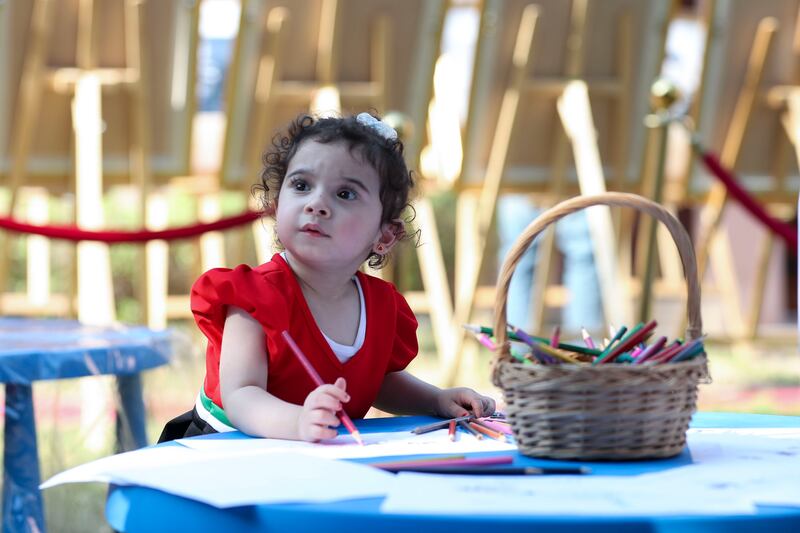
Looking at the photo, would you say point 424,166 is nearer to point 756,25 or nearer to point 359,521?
point 756,25

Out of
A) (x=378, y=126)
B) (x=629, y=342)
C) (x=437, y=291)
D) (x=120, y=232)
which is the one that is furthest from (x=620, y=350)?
(x=437, y=291)

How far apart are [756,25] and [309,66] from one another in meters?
1.82

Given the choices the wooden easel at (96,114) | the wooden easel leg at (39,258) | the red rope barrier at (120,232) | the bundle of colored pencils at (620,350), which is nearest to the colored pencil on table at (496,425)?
the bundle of colored pencils at (620,350)

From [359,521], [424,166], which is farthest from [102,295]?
[359,521]

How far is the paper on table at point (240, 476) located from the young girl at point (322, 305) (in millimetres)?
181

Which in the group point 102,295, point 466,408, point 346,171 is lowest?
point 102,295

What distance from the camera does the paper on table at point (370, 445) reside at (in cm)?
106

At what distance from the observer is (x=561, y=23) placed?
4.62 metres

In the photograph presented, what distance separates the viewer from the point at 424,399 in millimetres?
1469

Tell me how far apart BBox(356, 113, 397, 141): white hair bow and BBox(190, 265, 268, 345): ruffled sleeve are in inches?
10.5

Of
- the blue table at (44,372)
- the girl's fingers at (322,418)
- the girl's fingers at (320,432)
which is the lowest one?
the blue table at (44,372)

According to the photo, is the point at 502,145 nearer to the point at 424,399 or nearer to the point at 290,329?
the point at 424,399

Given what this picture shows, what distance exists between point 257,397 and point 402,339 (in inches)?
13.8

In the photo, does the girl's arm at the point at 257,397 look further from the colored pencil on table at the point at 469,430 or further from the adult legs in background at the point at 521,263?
the adult legs in background at the point at 521,263
